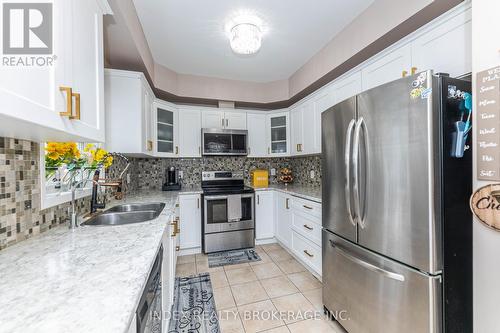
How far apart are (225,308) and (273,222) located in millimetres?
1602

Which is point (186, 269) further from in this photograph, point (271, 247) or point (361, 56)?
point (361, 56)

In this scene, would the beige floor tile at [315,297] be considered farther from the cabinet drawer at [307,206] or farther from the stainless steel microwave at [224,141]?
the stainless steel microwave at [224,141]

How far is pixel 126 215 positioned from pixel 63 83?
47.1 inches

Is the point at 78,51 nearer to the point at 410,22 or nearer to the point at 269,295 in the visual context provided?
the point at 410,22

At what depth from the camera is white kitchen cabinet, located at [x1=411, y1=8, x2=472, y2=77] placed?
126 cm

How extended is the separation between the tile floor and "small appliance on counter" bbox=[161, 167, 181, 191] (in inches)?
37.8

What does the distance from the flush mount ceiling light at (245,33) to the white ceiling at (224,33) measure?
6 centimetres

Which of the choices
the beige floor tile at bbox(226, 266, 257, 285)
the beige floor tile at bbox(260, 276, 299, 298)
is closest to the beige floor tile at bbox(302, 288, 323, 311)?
the beige floor tile at bbox(260, 276, 299, 298)

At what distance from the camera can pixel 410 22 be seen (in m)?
1.49

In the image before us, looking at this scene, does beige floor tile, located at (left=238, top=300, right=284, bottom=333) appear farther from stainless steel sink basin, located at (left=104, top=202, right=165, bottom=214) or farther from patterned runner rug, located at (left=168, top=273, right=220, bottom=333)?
stainless steel sink basin, located at (left=104, top=202, right=165, bottom=214)

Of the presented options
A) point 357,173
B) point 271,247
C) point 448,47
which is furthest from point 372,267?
point 271,247

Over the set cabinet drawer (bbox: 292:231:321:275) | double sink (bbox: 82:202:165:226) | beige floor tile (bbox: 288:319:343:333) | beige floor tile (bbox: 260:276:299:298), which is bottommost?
beige floor tile (bbox: 288:319:343:333)

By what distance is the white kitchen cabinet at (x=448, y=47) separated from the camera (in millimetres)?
1262

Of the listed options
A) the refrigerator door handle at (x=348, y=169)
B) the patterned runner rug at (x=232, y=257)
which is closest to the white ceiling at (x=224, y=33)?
the refrigerator door handle at (x=348, y=169)
